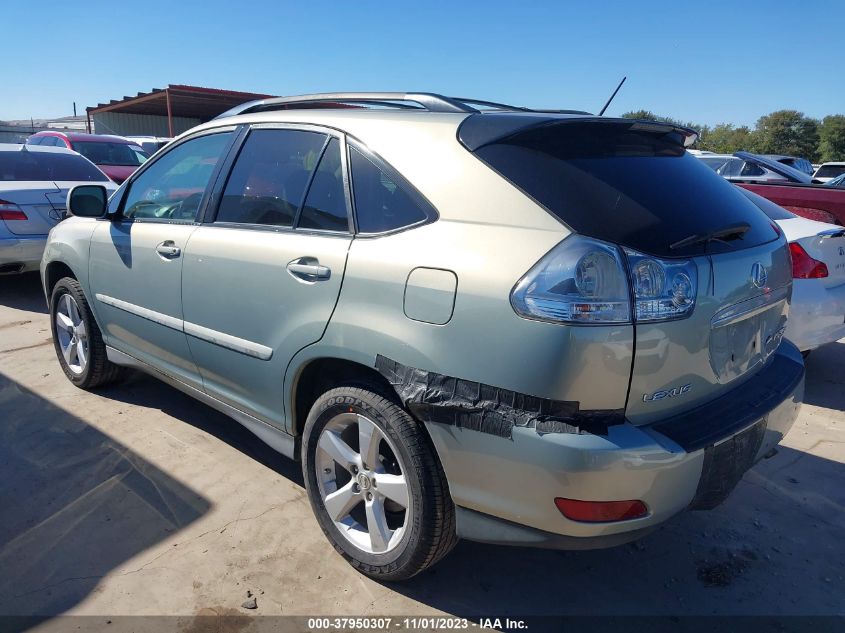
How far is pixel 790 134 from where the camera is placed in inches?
1674

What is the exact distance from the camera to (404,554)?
238cm

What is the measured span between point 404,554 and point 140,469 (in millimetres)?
1708

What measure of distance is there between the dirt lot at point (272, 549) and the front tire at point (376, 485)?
18cm

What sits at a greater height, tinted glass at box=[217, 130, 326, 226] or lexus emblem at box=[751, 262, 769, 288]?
tinted glass at box=[217, 130, 326, 226]

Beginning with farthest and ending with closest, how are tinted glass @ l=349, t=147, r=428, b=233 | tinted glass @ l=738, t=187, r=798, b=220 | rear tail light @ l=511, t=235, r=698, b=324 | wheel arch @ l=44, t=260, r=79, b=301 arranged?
1. tinted glass @ l=738, t=187, r=798, b=220
2. wheel arch @ l=44, t=260, r=79, b=301
3. tinted glass @ l=349, t=147, r=428, b=233
4. rear tail light @ l=511, t=235, r=698, b=324

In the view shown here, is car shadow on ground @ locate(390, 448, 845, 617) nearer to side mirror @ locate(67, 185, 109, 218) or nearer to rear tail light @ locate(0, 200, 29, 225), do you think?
side mirror @ locate(67, 185, 109, 218)

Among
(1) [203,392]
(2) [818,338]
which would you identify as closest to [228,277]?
(1) [203,392]

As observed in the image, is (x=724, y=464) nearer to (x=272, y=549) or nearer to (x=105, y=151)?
(x=272, y=549)

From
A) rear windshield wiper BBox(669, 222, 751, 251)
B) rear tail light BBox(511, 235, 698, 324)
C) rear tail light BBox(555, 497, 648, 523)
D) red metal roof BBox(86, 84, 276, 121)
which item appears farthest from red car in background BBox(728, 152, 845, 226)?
red metal roof BBox(86, 84, 276, 121)

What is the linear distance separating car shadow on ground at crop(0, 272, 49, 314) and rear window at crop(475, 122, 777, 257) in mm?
6030

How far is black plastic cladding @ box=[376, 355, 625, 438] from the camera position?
195 centimetres

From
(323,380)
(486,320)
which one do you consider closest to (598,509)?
(486,320)

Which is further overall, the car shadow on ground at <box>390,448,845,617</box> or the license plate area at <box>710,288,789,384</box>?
the car shadow on ground at <box>390,448,845,617</box>

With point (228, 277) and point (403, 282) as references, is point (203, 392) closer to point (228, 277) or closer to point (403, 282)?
point (228, 277)
